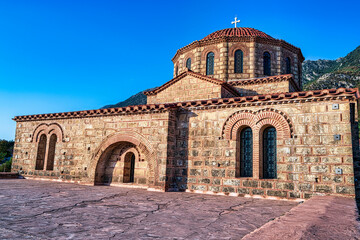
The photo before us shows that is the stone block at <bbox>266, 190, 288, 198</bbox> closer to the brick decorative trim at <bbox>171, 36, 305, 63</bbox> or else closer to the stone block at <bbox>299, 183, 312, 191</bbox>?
the stone block at <bbox>299, 183, 312, 191</bbox>

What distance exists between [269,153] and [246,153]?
2.40ft

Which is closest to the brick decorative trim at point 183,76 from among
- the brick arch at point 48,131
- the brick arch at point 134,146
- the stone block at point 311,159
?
the brick arch at point 134,146

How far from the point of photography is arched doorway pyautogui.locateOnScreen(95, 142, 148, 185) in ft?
34.6

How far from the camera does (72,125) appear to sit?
12.0m

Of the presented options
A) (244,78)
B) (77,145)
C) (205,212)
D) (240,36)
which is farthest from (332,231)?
(240,36)

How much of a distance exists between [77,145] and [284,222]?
10297mm

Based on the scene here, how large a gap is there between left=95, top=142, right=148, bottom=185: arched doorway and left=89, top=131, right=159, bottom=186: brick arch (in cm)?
4

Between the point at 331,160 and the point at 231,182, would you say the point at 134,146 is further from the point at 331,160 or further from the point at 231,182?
the point at 331,160

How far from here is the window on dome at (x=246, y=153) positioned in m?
8.64

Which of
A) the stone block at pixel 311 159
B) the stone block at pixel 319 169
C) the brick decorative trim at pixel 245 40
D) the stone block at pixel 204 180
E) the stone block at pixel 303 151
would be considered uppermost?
the brick decorative trim at pixel 245 40

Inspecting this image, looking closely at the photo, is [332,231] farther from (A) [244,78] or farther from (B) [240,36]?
(B) [240,36]

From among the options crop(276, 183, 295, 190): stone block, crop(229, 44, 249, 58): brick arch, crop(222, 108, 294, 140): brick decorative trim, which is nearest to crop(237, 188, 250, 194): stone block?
crop(276, 183, 295, 190): stone block

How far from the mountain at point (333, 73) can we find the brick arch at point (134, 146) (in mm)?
39605

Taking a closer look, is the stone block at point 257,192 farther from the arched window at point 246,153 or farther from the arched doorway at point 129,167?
the arched doorway at point 129,167
